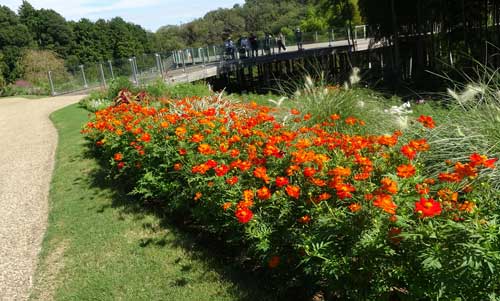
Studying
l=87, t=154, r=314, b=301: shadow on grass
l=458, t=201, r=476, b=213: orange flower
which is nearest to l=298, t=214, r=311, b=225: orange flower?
l=87, t=154, r=314, b=301: shadow on grass

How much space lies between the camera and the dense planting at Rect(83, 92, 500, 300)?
2.00 metres

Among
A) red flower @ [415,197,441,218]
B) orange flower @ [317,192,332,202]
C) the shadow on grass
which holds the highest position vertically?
red flower @ [415,197,441,218]

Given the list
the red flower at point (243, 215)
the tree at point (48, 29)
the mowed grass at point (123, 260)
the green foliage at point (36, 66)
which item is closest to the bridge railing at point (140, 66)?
the green foliage at point (36, 66)

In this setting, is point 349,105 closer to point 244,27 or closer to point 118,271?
point 118,271

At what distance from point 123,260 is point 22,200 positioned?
303cm

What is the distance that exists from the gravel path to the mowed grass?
160 millimetres

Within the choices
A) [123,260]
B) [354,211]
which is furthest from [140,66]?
[354,211]

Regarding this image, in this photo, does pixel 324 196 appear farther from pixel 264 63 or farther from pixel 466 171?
pixel 264 63

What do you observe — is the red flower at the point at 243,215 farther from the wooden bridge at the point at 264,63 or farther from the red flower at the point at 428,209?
the wooden bridge at the point at 264,63

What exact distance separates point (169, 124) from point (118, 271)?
5.87 feet

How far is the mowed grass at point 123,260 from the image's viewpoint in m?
3.32

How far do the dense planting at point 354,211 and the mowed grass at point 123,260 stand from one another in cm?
33

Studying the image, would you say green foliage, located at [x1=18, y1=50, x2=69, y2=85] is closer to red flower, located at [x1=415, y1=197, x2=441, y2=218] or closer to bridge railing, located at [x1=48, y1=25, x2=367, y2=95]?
bridge railing, located at [x1=48, y1=25, x2=367, y2=95]

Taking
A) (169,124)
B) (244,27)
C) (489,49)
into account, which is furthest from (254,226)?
(244,27)
